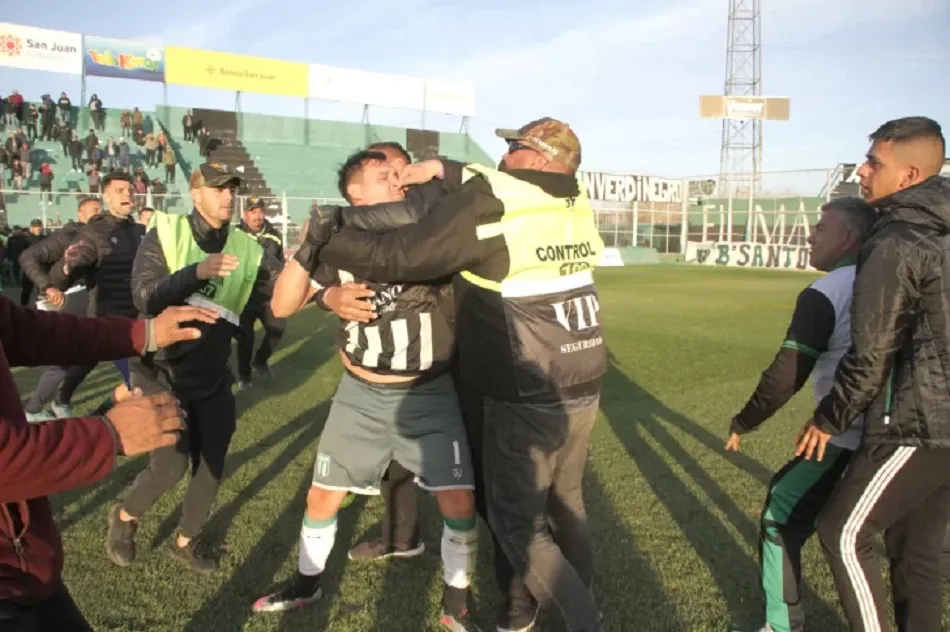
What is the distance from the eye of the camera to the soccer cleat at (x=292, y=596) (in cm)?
359

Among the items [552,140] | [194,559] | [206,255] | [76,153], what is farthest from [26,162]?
[552,140]

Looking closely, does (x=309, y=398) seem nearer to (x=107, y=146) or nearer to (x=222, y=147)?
(x=107, y=146)

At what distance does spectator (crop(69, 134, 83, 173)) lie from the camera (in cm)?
3052

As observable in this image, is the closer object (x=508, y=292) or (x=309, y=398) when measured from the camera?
(x=508, y=292)

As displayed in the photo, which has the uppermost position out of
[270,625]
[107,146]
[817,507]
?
[107,146]

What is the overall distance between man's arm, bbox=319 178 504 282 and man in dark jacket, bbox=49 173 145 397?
424 cm

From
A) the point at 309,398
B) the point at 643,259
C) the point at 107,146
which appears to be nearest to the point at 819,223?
the point at 309,398

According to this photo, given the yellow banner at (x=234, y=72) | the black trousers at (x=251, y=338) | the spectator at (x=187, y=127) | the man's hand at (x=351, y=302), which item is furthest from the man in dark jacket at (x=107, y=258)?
the yellow banner at (x=234, y=72)

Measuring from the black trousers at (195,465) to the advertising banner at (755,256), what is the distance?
31.7m

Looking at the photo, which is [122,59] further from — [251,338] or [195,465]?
[195,465]

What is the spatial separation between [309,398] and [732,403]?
4698 mm

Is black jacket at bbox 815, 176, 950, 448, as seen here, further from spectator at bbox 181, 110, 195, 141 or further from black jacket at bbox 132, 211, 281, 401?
spectator at bbox 181, 110, 195, 141

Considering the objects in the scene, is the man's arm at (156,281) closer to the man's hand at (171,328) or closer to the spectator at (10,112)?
the man's hand at (171,328)

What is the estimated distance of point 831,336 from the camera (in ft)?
10.5
